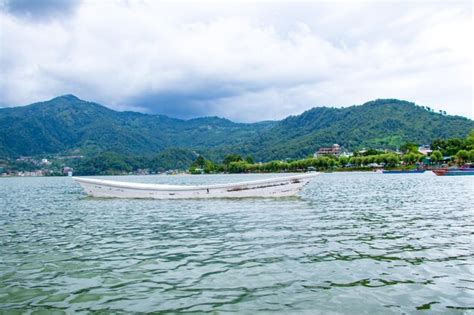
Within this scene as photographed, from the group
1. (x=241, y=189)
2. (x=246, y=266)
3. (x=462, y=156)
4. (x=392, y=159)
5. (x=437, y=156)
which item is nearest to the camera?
(x=246, y=266)

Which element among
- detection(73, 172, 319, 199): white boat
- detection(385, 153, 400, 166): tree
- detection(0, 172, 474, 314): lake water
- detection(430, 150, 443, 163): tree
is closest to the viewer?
detection(0, 172, 474, 314): lake water

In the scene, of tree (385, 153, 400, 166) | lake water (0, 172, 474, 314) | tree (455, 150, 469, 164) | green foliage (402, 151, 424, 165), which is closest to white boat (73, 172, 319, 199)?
lake water (0, 172, 474, 314)

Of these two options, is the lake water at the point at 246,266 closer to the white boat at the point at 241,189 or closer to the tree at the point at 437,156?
the white boat at the point at 241,189

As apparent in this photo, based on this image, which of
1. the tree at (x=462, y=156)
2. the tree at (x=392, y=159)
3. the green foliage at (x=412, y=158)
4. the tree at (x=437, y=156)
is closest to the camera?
the tree at (x=462, y=156)

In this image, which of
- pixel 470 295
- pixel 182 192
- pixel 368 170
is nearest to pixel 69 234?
pixel 470 295

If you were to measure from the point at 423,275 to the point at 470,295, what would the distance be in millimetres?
1788

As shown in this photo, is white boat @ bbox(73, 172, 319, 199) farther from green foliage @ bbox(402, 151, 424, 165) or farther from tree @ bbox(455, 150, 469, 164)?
green foliage @ bbox(402, 151, 424, 165)

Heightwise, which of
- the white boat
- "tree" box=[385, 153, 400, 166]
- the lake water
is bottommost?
the lake water

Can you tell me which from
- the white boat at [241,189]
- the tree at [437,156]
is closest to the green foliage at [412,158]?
the tree at [437,156]

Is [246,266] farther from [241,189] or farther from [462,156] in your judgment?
[462,156]

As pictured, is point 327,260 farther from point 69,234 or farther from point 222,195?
point 222,195

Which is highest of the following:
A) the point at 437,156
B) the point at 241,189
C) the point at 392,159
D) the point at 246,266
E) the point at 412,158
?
the point at 437,156

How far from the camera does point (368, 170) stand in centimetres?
19300

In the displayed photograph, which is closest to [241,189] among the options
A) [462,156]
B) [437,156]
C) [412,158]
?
[462,156]
